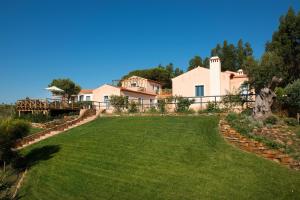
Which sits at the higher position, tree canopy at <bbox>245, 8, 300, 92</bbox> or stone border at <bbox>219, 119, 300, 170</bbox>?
tree canopy at <bbox>245, 8, 300, 92</bbox>

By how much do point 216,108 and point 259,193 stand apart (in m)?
13.5

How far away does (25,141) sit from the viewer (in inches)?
863

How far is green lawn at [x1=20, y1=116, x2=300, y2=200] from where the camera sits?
1093 centimetres

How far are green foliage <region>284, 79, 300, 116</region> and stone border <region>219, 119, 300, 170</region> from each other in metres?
6.45

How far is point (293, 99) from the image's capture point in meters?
20.4

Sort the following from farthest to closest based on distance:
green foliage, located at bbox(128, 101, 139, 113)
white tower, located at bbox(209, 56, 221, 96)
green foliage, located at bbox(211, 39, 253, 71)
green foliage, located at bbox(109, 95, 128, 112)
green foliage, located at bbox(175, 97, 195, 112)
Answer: green foliage, located at bbox(211, 39, 253, 71), white tower, located at bbox(209, 56, 221, 96), green foliage, located at bbox(109, 95, 128, 112), green foliage, located at bbox(128, 101, 139, 113), green foliage, located at bbox(175, 97, 195, 112)

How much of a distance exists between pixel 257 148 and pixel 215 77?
19383mm

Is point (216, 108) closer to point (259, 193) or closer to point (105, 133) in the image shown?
point (105, 133)

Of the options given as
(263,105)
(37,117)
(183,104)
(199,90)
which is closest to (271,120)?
(263,105)

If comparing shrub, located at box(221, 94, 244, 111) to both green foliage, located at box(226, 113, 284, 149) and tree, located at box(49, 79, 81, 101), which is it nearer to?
green foliage, located at box(226, 113, 284, 149)

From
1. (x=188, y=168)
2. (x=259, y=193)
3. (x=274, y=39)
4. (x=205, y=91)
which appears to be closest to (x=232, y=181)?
(x=259, y=193)

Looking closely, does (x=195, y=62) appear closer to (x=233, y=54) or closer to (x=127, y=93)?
(x=233, y=54)

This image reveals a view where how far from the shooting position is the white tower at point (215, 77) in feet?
108

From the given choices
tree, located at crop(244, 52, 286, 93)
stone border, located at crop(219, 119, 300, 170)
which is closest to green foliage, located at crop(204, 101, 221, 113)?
tree, located at crop(244, 52, 286, 93)
